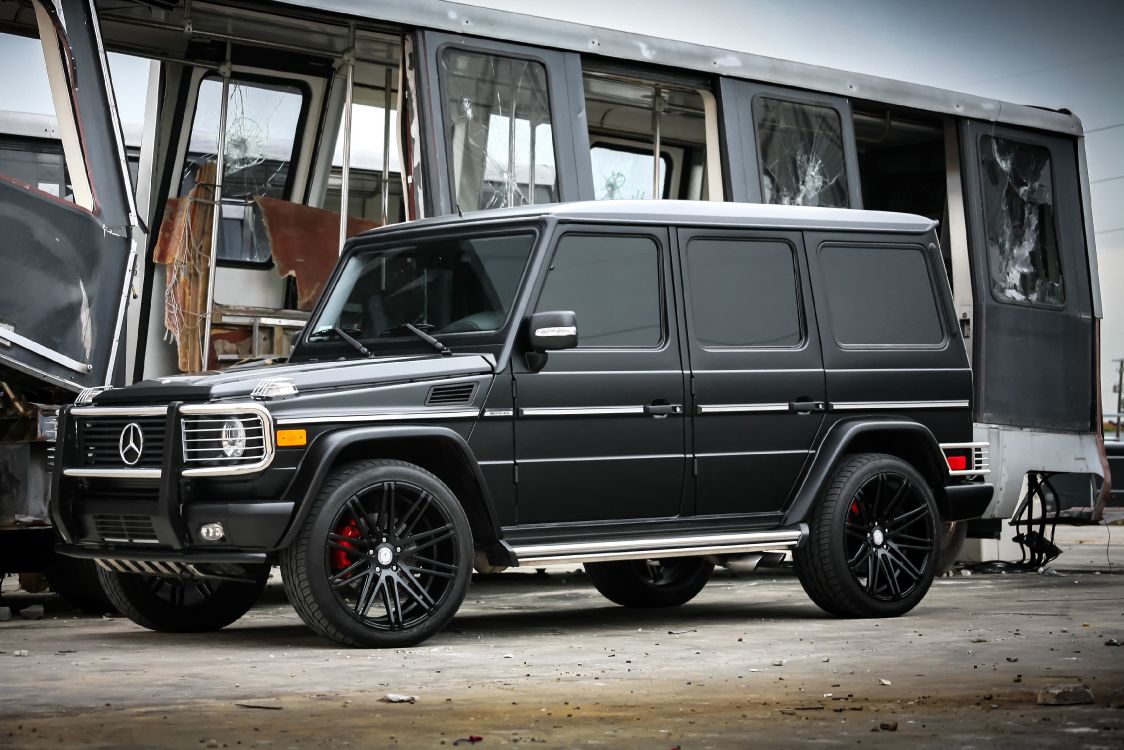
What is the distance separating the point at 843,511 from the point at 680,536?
1022 millimetres

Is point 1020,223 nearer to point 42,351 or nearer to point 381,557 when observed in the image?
point 381,557

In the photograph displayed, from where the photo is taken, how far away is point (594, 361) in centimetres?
912

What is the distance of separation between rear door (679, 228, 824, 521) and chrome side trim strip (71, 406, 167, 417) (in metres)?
2.82

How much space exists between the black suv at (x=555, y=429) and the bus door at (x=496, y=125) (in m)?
1.24

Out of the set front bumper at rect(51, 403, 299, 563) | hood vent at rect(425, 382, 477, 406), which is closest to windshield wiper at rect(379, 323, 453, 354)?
hood vent at rect(425, 382, 477, 406)

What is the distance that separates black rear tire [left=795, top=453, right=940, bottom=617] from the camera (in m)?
9.77

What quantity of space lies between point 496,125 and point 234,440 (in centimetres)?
378

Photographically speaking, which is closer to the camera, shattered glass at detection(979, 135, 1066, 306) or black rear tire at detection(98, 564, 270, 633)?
black rear tire at detection(98, 564, 270, 633)

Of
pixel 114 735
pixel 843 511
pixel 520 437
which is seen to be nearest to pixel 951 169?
pixel 843 511

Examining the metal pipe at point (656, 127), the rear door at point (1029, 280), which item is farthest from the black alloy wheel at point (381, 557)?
the rear door at point (1029, 280)


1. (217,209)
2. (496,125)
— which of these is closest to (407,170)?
(496,125)

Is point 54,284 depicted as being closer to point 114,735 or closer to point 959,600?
point 114,735

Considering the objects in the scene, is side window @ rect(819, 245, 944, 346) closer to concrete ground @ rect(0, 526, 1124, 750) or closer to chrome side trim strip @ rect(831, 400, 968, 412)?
chrome side trim strip @ rect(831, 400, 968, 412)

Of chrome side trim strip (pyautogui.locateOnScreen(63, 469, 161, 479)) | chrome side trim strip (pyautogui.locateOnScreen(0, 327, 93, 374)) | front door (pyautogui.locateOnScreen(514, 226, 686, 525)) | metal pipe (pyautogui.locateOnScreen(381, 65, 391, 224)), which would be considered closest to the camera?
chrome side trim strip (pyautogui.locateOnScreen(63, 469, 161, 479))
